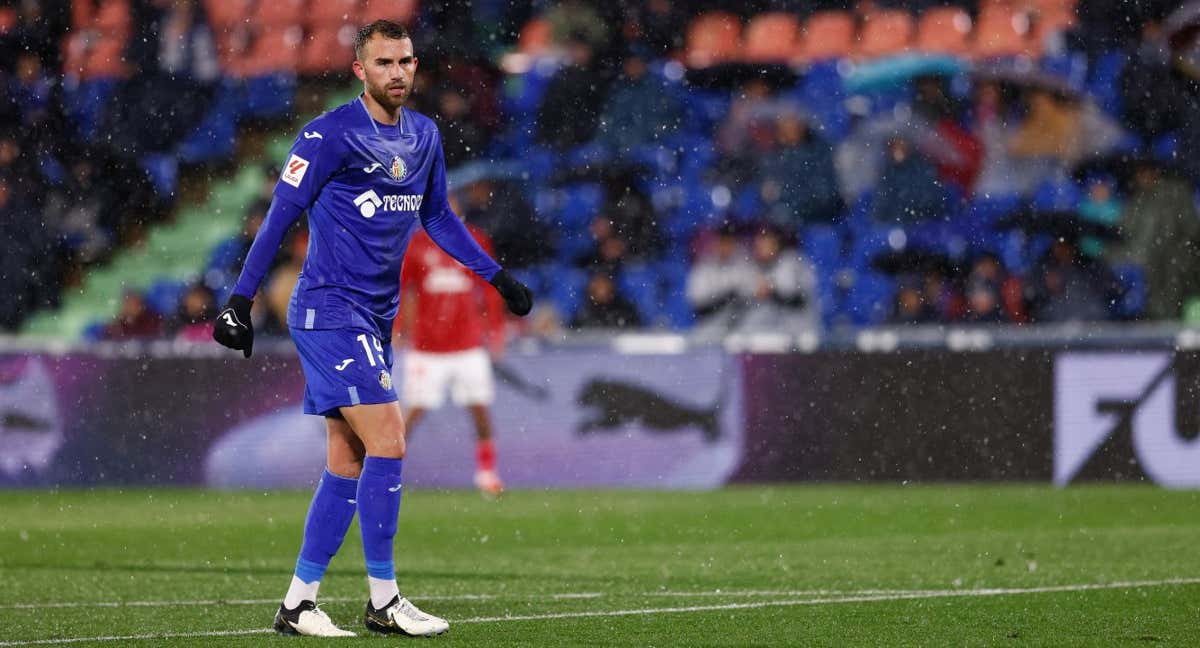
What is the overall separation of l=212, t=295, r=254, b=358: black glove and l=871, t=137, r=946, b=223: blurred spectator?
34.9 feet

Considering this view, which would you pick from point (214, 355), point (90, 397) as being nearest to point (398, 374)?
Answer: point (214, 355)

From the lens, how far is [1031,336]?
12719mm

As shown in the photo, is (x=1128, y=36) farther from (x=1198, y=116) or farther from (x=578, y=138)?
(x=578, y=138)

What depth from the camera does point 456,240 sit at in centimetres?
627

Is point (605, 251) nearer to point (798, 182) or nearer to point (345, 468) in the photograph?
point (798, 182)

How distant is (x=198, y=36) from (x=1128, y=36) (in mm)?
9097

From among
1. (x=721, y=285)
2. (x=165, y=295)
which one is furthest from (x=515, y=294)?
(x=165, y=295)

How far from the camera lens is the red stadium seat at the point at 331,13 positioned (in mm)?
19906

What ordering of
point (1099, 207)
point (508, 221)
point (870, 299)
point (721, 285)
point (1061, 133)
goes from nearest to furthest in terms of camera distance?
point (721, 285), point (870, 299), point (1099, 207), point (508, 221), point (1061, 133)

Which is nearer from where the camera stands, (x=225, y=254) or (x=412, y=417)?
(x=412, y=417)

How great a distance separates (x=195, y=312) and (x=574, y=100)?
13.6ft

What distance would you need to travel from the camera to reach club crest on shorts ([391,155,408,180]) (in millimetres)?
5898

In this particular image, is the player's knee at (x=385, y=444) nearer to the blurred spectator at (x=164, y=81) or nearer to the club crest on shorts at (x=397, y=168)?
the club crest on shorts at (x=397, y=168)

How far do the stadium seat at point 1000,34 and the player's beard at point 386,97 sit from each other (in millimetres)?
12295
